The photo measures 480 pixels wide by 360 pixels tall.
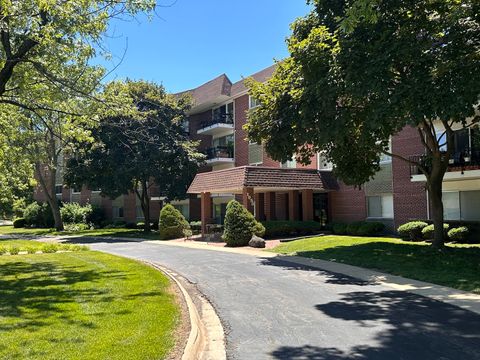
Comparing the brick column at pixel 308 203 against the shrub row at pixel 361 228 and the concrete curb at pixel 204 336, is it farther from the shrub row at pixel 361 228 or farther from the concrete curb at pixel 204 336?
the concrete curb at pixel 204 336

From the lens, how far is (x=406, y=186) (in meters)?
25.7

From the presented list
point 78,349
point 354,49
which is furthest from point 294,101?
point 78,349

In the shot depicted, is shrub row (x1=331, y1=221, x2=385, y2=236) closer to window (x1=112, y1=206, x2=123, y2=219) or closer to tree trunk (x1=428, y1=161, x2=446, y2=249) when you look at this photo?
tree trunk (x1=428, y1=161, x2=446, y2=249)

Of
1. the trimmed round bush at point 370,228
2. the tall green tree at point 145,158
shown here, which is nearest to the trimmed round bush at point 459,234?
the trimmed round bush at point 370,228

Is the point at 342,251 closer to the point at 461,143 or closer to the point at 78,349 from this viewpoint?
the point at 461,143

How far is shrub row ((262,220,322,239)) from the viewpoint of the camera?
26969mm

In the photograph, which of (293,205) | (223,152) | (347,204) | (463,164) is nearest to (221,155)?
(223,152)

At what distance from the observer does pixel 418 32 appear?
1396cm

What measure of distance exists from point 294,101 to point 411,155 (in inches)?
397

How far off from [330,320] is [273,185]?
62.8 feet

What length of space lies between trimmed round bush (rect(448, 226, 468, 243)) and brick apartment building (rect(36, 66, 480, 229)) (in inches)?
88.5

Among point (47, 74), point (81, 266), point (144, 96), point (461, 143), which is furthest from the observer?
point (144, 96)

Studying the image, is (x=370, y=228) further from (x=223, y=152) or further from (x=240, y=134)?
(x=223, y=152)

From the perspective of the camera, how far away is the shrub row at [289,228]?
2697cm
